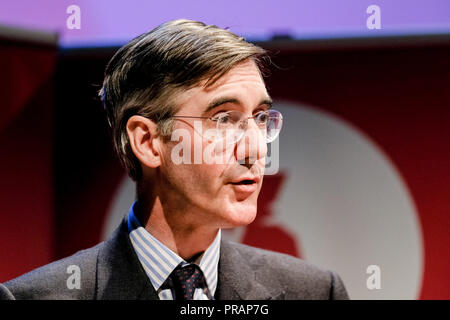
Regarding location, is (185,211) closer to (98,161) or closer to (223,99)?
(223,99)

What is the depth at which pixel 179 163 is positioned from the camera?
4.16 ft

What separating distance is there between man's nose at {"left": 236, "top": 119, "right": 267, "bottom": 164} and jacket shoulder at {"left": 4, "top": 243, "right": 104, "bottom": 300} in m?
0.45

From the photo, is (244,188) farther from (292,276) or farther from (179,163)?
(292,276)

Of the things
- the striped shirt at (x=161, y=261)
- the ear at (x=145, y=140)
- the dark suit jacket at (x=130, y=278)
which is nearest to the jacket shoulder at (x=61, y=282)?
the dark suit jacket at (x=130, y=278)

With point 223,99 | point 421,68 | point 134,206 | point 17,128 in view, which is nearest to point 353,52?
point 421,68

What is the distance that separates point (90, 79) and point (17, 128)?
32cm

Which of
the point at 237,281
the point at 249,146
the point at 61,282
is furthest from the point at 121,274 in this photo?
the point at 249,146

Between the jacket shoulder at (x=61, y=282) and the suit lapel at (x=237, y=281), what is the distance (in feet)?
1.03

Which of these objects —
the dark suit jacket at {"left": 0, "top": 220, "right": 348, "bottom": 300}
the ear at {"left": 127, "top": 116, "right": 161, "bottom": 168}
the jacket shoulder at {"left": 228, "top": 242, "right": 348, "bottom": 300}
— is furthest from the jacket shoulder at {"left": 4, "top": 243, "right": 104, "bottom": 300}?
the jacket shoulder at {"left": 228, "top": 242, "right": 348, "bottom": 300}

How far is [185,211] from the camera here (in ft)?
4.22

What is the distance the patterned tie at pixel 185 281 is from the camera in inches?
50.7

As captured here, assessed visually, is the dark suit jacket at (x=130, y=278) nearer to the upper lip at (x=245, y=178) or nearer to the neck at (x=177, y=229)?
the neck at (x=177, y=229)

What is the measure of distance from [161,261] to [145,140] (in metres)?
0.29

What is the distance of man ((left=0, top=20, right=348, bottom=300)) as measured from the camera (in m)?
1.25
